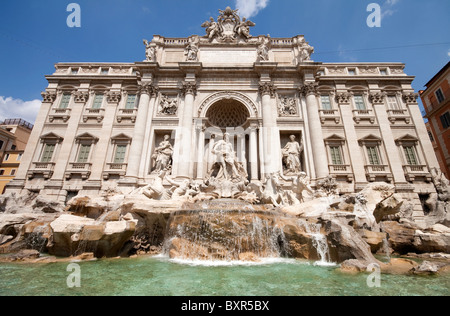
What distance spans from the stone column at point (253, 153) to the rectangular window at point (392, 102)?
42.7 ft

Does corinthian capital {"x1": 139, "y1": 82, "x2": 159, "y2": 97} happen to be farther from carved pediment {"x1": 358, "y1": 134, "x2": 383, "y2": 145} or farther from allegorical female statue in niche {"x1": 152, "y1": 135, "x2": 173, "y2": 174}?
carved pediment {"x1": 358, "y1": 134, "x2": 383, "y2": 145}

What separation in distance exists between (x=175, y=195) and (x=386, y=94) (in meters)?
20.8

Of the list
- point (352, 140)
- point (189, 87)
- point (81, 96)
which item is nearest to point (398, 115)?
point (352, 140)

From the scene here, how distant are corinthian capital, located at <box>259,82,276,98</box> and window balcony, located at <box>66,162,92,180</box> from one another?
15732 mm

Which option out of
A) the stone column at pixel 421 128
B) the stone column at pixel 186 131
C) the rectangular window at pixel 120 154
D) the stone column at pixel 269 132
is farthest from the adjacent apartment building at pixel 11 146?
the stone column at pixel 421 128

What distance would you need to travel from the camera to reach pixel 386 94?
1839 cm

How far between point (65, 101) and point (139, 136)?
916 centimetres

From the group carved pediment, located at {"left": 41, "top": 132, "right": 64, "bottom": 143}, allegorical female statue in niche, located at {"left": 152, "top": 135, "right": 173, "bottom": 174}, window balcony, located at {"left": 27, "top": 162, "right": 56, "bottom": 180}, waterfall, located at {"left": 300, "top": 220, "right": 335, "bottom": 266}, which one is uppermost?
carved pediment, located at {"left": 41, "top": 132, "right": 64, "bottom": 143}

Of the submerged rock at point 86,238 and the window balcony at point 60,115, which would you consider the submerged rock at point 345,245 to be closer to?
the submerged rock at point 86,238

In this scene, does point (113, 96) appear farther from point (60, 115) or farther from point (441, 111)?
point (441, 111)

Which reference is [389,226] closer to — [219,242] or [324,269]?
[324,269]

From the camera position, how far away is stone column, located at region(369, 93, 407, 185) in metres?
15.6

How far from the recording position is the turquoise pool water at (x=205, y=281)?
3861 mm

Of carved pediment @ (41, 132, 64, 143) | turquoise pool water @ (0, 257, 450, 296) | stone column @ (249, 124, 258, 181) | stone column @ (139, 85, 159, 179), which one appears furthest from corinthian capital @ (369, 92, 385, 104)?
carved pediment @ (41, 132, 64, 143)
